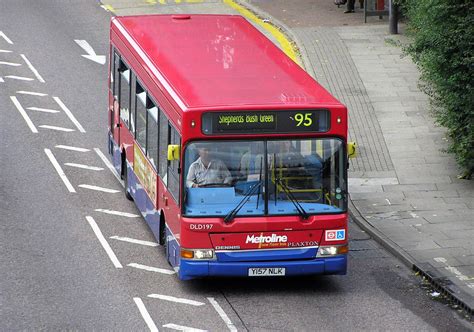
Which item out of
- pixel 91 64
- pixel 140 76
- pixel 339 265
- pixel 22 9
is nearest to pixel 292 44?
pixel 91 64

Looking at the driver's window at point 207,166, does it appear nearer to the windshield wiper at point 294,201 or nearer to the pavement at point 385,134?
the windshield wiper at point 294,201

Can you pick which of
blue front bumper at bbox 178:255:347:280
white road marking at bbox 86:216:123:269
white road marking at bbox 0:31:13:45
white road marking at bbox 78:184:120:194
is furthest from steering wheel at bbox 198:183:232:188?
white road marking at bbox 0:31:13:45

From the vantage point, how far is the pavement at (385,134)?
866 inches

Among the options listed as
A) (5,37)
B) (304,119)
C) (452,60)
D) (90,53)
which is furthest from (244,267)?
(5,37)

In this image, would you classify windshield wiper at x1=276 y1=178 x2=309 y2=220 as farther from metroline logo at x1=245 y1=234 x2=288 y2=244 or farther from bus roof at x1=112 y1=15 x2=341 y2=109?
bus roof at x1=112 y1=15 x2=341 y2=109

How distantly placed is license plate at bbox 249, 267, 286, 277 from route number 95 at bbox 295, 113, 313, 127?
2017 mm

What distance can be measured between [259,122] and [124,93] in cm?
632

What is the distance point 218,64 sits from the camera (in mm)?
21219

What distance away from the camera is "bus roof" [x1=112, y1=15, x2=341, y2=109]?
19172 mm

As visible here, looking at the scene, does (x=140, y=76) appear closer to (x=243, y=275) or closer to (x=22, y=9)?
(x=243, y=275)

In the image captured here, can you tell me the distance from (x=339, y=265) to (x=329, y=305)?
2.06ft

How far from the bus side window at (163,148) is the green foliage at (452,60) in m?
6.34

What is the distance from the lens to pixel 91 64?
34.3m

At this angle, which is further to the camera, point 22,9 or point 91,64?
point 22,9
